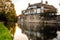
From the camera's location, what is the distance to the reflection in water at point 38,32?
11.3 feet

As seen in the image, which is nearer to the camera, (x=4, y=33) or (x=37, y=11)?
(x=4, y=33)

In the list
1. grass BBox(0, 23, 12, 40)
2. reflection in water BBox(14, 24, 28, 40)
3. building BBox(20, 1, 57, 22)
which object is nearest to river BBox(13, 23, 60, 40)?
reflection in water BBox(14, 24, 28, 40)

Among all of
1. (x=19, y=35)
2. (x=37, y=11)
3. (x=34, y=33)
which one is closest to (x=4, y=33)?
(x=19, y=35)

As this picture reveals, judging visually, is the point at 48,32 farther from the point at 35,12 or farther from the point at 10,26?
the point at 10,26

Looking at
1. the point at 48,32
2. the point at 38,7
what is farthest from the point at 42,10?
the point at 48,32

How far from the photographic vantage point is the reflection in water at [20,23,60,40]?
346 cm

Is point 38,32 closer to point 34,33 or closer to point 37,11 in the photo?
point 34,33

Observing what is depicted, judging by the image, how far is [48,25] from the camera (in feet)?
11.4

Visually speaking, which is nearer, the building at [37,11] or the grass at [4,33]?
the grass at [4,33]

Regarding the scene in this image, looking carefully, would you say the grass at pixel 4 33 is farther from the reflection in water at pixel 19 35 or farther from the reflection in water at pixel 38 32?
the reflection in water at pixel 38 32

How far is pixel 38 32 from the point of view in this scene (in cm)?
354

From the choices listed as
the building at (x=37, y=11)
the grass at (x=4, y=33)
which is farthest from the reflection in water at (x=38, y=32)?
the grass at (x=4, y=33)

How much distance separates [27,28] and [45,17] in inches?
15.6

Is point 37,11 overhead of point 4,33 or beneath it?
overhead
